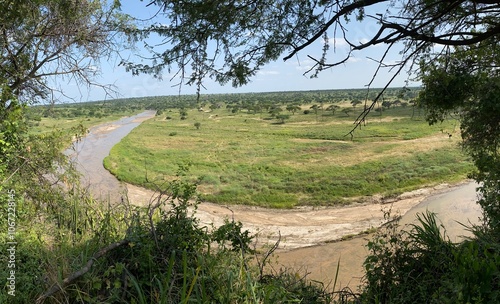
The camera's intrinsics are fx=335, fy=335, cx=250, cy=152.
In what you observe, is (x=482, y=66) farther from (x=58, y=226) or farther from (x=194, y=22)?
(x=58, y=226)

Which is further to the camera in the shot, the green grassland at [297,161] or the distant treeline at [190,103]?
the green grassland at [297,161]

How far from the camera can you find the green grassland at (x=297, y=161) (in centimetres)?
1975

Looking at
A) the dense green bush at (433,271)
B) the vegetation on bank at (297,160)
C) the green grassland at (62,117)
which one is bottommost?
the vegetation on bank at (297,160)

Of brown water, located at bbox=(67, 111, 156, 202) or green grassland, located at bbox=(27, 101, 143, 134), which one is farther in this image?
brown water, located at bbox=(67, 111, 156, 202)

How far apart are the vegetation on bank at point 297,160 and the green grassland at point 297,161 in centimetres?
6

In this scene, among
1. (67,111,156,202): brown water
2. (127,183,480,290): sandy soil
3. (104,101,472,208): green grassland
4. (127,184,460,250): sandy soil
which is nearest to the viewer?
(127,183,480,290): sandy soil

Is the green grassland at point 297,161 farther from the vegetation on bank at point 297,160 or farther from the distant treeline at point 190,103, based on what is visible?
the distant treeline at point 190,103

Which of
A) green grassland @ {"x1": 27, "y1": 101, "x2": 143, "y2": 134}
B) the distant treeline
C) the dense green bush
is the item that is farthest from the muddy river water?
the dense green bush

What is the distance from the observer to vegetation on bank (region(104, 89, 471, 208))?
→ 778 inches

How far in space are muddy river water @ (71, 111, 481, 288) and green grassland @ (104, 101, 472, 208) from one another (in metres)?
1.04

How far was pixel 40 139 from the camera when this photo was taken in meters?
8.33

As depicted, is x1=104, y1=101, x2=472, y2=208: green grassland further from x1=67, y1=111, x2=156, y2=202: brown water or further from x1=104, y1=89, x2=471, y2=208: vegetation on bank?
x1=67, y1=111, x2=156, y2=202: brown water

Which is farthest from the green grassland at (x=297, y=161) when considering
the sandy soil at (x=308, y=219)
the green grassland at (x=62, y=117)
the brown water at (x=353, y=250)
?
the green grassland at (x=62, y=117)

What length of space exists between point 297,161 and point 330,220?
1030 cm
